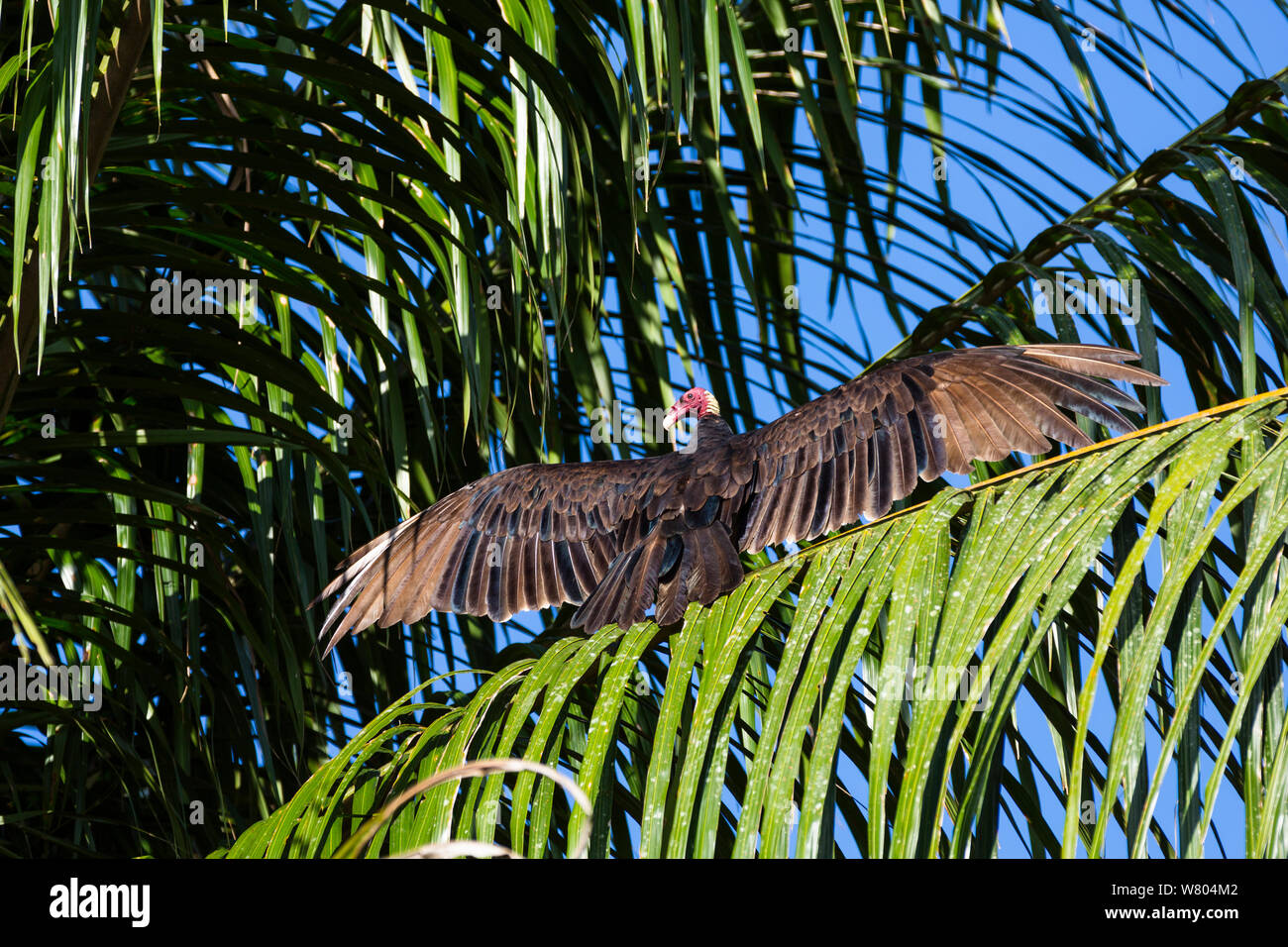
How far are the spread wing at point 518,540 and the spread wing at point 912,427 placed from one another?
1.03 ft

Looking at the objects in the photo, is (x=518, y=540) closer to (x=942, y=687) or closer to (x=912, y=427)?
(x=912, y=427)

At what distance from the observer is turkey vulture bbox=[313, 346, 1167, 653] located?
2.84 metres

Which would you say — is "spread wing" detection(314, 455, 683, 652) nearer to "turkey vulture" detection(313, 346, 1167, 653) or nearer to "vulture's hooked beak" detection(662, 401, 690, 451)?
"turkey vulture" detection(313, 346, 1167, 653)

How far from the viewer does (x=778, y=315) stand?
12.8 ft

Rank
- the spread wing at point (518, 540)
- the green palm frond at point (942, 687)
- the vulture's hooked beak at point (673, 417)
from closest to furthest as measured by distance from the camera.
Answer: the green palm frond at point (942, 687) < the spread wing at point (518, 540) < the vulture's hooked beak at point (673, 417)

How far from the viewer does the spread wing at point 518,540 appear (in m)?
3.39

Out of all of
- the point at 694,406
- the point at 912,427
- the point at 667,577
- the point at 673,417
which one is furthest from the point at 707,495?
the point at 694,406

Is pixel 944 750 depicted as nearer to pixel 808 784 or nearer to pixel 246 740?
pixel 808 784

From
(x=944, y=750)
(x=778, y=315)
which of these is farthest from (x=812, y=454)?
(x=944, y=750)

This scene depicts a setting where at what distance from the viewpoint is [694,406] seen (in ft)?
12.8

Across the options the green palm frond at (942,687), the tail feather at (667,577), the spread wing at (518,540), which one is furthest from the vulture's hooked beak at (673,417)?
the green palm frond at (942,687)

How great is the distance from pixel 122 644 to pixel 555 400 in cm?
139

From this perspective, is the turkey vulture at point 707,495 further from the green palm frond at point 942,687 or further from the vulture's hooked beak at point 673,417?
the green palm frond at point 942,687

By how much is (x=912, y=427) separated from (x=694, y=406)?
1.00m
